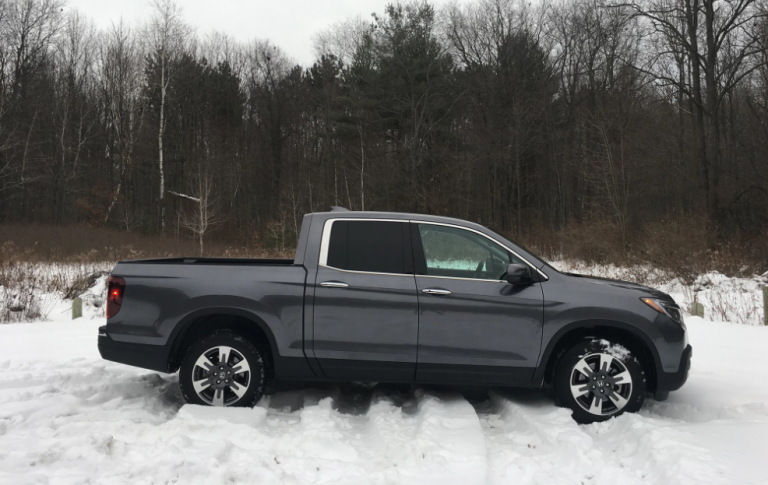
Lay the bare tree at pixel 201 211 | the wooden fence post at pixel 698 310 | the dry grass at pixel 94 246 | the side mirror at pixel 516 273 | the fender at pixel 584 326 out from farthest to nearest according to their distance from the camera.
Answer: the bare tree at pixel 201 211 < the dry grass at pixel 94 246 < the wooden fence post at pixel 698 310 < the fender at pixel 584 326 < the side mirror at pixel 516 273

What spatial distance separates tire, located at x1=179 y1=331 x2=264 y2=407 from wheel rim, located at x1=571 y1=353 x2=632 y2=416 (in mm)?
2909

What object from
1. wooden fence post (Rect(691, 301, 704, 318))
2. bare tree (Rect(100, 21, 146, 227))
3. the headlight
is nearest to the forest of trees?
bare tree (Rect(100, 21, 146, 227))

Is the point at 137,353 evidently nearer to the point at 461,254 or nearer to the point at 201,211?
the point at 461,254

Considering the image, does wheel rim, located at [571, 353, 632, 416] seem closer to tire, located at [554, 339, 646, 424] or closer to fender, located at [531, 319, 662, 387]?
tire, located at [554, 339, 646, 424]

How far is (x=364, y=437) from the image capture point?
456cm

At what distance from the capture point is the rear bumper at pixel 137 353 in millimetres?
5105

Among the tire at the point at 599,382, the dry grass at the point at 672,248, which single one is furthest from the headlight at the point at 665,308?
the dry grass at the point at 672,248

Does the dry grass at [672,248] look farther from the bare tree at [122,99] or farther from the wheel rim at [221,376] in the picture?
the bare tree at [122,99]

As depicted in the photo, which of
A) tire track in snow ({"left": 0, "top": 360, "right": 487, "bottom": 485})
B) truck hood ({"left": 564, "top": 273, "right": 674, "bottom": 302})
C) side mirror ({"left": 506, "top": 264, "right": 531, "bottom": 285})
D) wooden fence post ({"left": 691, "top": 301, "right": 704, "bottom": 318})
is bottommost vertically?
tire track in snow ({"left": 0, "top": 360, "right": 487, "bottom": 485})

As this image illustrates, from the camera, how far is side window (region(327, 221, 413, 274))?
17.0 feet

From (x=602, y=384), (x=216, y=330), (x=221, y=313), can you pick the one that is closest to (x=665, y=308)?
(x=602, y=384)

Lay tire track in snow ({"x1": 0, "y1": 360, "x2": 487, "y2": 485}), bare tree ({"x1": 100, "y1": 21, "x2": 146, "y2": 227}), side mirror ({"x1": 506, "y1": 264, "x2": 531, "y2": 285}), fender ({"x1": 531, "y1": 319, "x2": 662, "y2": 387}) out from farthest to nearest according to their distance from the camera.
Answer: bare tree ({"x1": 100, "y1": 21, "x2": 146, "y2": 227}) < fender ({"x1": 531, "y1": 319, "x2": 662, "y2": 387}) < side mirror ({"x1": 506, "y1": 264, "x2": 531, "y2": 285}) < tire track in snow ({"x1": 0, "y1": 360, "x2": 487, "y2": 485})

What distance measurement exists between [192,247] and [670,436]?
1079 inches

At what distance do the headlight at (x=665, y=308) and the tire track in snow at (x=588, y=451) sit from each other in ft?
3.21
